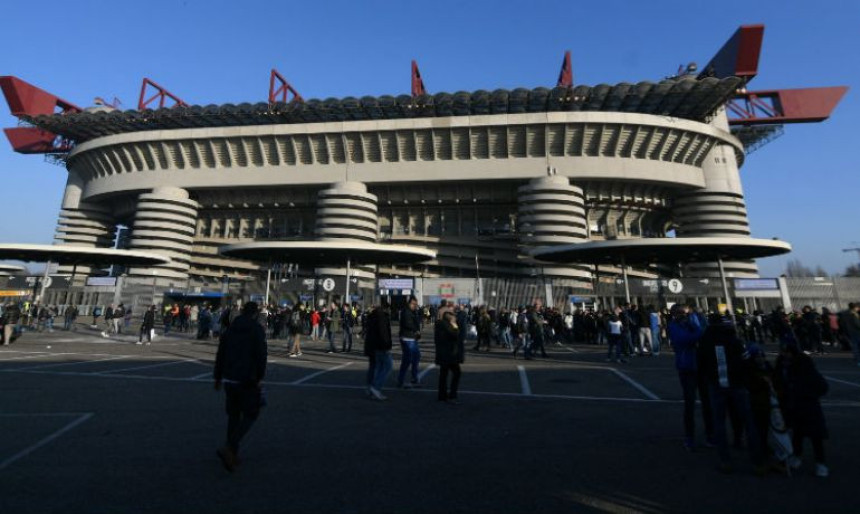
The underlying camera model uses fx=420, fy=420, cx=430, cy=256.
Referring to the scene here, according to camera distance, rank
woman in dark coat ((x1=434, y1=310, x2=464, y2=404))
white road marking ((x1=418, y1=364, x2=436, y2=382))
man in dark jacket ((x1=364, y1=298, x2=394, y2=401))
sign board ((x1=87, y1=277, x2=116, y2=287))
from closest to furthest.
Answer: woman in dark coat ((x1=434, y1=310, x2=464, y2=404)), man in dark jacket ((x1=364, y1=298, x2=394, y2=401)), white road marking ((x1=418, y1=364, x2=436, y2=382)), sign board ((x1=87, y1=277, x2=116, y2=287))

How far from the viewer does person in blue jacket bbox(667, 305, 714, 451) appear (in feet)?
15.2

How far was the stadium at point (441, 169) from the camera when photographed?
42.6 m

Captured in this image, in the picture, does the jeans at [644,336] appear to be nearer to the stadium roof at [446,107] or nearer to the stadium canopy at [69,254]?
the stadium roof at [446,107]

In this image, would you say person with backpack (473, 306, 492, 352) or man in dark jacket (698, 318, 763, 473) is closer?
man in dark jacket (698, 318, 763, 473)

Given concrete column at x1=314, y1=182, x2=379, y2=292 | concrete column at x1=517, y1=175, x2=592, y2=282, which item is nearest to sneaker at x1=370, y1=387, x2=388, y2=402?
concrete column at x1=517, y1=175, x2=592, y2=282

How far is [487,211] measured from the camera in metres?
50.2

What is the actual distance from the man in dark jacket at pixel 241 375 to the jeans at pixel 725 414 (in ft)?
14.5

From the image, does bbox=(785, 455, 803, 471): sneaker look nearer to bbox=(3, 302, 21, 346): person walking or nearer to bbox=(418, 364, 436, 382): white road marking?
bbox=(418, 364, 436, 382): white road marking

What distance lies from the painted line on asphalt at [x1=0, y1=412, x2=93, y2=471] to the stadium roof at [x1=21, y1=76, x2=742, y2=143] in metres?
42.2

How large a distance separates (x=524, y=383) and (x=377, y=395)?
340 cm

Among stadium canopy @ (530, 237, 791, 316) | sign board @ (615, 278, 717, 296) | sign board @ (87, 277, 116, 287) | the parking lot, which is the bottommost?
the parking lot

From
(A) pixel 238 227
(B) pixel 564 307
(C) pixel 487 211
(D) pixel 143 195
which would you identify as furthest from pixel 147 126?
(B) pixel 564 307

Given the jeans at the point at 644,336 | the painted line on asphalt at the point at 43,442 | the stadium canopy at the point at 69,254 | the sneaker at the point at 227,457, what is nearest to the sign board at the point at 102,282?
the stadium canopy at the point at 69,254

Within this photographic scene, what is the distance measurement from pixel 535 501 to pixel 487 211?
4791cm
